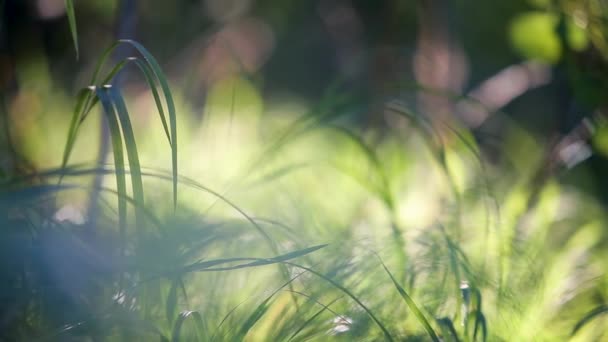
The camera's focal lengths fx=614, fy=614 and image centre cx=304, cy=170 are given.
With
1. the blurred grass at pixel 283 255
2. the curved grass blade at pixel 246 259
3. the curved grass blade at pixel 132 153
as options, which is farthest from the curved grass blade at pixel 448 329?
the curved grass blade at pixel 132 153

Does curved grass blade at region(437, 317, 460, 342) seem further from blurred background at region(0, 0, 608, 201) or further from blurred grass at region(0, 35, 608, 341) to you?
blurred background at region(0, 0, 608, 201)

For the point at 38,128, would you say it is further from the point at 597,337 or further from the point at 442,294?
the point at 597,337

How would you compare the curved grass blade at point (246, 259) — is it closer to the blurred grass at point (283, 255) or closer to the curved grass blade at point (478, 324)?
the blurred grass at point (283, 255)

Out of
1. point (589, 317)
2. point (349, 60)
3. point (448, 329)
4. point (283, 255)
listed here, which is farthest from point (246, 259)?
point (349, 60)

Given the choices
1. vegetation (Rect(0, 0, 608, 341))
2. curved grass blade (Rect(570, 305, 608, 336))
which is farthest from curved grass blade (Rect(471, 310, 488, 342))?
curved grass blade (Rect(570, 305, 608, 336))

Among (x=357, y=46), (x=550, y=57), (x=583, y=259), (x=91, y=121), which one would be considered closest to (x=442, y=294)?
(x=583, y=259)

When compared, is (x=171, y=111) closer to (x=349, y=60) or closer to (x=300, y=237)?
(x=300, y=237)

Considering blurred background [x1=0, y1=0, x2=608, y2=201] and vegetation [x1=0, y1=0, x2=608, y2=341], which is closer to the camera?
vegetation [x1=0, y1=0, x2=608, y2=341]
